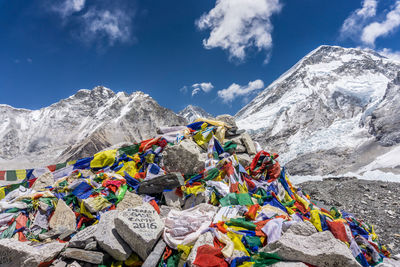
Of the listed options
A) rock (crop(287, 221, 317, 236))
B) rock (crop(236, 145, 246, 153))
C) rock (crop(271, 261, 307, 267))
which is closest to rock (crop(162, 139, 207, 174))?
rock (crop(236, 145, 246, 153))

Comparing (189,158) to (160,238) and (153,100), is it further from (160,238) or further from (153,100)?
(153,100)

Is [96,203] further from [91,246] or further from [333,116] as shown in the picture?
[333,116]

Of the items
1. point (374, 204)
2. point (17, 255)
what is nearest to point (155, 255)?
point (17, 255)

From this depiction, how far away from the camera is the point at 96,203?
14.8 feet

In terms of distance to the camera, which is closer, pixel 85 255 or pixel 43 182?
pixel 85 255

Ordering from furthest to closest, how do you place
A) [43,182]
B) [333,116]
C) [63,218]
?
1. [333,116]
2. [43,182]
3. [63,218]

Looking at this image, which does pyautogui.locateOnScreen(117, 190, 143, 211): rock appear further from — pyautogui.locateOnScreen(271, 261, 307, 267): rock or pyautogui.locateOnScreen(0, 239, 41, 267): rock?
pyautogui.locateOnScreen(271, 261, 307, 267): rock

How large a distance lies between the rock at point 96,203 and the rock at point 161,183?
791mm

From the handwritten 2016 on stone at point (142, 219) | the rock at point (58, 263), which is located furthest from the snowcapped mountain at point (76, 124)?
the handwritten 2016 on stone at point (142, 219)

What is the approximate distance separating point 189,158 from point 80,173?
3300 mm

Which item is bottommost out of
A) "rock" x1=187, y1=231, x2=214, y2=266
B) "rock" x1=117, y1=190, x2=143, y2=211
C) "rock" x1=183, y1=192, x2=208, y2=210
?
"rock" x1=187, y1=231, x2=214, y2=266

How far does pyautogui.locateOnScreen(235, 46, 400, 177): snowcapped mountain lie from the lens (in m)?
31.2

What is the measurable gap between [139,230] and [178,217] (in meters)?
0.85

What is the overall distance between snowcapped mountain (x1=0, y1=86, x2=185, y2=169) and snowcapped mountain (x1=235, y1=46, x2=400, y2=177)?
3316cm
